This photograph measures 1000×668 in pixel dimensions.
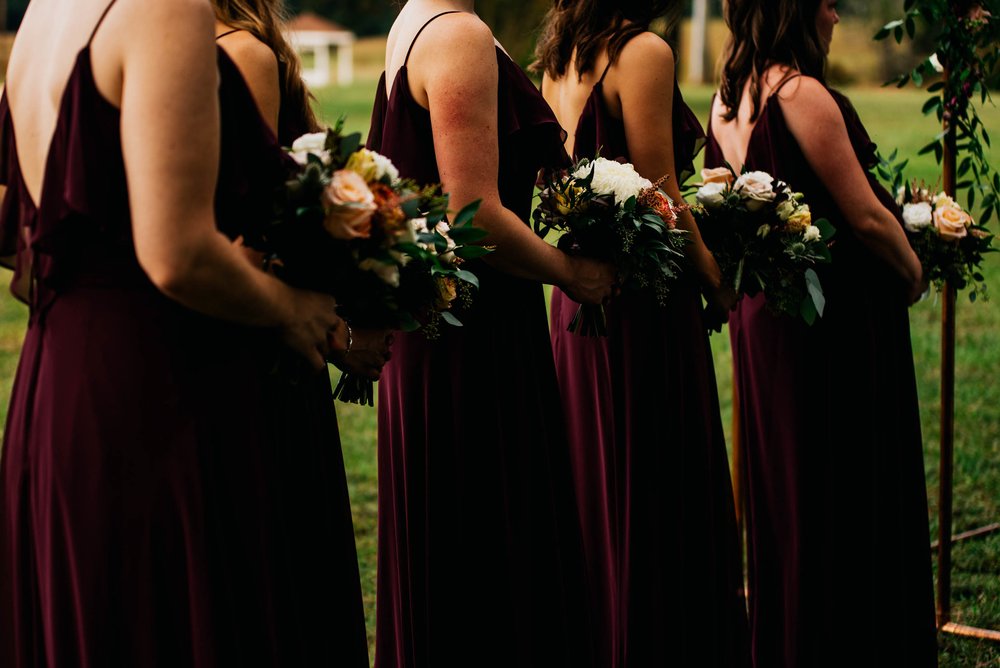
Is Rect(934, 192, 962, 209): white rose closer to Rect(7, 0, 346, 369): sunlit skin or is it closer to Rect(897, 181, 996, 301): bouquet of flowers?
Rect(897, 181, 996, 301): bouquet of flowers

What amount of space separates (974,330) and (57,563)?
11.8m

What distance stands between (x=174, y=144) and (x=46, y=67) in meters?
0.46

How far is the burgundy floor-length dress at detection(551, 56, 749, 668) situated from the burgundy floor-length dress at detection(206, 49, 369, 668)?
144 centimetres

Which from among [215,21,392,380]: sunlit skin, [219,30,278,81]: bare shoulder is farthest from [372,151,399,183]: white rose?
[219,30,278,81]: bare shoulder

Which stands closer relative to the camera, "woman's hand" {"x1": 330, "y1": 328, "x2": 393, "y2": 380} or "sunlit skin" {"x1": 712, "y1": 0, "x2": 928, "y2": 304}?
"woman's hand" {"x1": 330, "y1": 328, "x2": 393, "y2": 380}

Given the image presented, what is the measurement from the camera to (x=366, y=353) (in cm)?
311

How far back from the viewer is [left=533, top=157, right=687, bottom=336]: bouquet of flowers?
12.4 ft

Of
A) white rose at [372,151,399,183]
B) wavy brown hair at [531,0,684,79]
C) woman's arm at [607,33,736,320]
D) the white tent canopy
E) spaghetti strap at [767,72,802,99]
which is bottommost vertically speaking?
white rose at [372,151,399,183]

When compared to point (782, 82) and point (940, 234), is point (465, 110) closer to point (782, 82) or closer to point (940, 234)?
point (782, 82)

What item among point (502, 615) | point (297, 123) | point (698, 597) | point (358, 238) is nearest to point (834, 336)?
point (698, 597)

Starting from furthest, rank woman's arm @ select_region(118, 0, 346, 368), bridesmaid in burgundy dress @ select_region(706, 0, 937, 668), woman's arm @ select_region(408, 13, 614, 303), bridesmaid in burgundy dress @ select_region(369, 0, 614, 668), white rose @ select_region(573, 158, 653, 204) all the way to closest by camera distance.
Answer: bridesmaid in burgundy dress @ select_region(706, 0, 937, 668), white rose @ select_region(573, 158, 653, 204), bridesmaid in burgundy dress @ select_region(369, 0, 614, 668), woman's arm @ select_region(408, 13, 614, 303), woman's arm @ select_region(118, 0, 346, 368)

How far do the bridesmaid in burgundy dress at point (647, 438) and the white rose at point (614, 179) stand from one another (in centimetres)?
35

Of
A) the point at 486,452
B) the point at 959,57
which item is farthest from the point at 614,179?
the point at 959,57

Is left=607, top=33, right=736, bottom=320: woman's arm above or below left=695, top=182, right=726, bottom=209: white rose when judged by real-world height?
above
